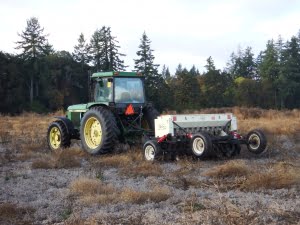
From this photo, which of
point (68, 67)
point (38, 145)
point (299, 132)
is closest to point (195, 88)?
point (68, 67)

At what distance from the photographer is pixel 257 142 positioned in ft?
38.4

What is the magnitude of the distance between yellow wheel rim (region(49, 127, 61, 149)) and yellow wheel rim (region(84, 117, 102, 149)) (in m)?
1.65

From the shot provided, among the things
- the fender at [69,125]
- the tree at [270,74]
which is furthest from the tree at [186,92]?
the fender at [69,125]

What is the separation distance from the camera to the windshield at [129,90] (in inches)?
507

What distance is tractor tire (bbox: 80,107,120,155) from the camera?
12.0 m

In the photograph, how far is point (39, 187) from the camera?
320 inches

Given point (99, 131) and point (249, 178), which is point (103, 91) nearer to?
point (99, 131)

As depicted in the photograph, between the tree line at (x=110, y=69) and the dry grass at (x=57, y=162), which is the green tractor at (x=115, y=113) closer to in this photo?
the dry grass at (x=57, y=162)

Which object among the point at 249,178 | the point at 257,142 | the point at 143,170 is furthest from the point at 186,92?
the point at 249,178

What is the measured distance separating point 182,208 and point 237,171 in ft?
9.60

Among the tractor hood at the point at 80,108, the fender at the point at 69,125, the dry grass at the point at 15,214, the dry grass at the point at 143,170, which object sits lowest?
the dry grass at the point at 15,214

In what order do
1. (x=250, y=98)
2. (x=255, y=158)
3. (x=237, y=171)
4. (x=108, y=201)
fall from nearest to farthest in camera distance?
(x=108, y=201)
(x=237, y=171)
(x=255, y=158)
(x=250, y=98)

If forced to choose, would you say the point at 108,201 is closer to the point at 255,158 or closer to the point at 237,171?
the point at 237,171

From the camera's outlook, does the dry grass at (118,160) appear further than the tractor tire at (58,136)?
No
